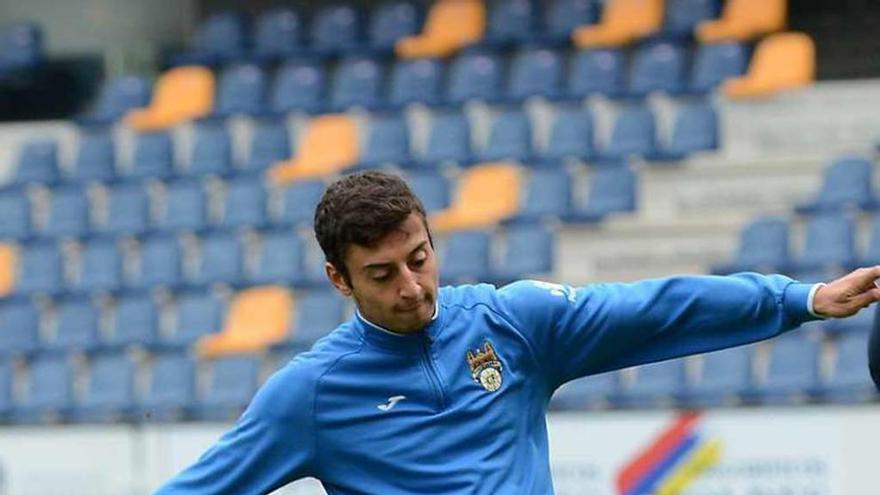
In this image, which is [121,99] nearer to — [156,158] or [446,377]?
[156,158]

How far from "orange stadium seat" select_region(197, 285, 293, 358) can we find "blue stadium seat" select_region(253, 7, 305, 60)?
10.4ft

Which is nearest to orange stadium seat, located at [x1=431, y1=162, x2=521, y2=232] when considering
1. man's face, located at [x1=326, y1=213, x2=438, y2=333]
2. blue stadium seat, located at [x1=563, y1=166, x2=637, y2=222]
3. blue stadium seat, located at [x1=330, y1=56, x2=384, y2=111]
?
blue stadium seat, located at [x1=563, y1=166, x2=637, y2=222]

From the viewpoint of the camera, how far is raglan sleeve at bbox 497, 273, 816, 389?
4191mm

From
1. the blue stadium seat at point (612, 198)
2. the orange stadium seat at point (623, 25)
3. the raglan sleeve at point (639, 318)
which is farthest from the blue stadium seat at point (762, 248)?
the raglan sleeve at point (639, 318)

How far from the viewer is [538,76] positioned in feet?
51.8

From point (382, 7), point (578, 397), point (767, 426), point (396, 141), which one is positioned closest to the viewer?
point (767, 426)

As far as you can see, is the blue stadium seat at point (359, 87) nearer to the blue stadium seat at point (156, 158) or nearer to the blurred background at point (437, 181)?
the blurred background at point (437, 181)

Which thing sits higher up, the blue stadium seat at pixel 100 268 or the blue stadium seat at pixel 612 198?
the blue stadium seat at pixel 612 198

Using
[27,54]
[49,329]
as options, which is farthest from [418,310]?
[27,54]

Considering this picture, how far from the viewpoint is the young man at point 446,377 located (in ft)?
14.0

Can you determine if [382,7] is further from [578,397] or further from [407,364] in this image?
[407,364]

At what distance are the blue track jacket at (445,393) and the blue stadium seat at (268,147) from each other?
11934 mm

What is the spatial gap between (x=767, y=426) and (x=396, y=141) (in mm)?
6464

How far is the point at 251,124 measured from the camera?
54.5 ft
